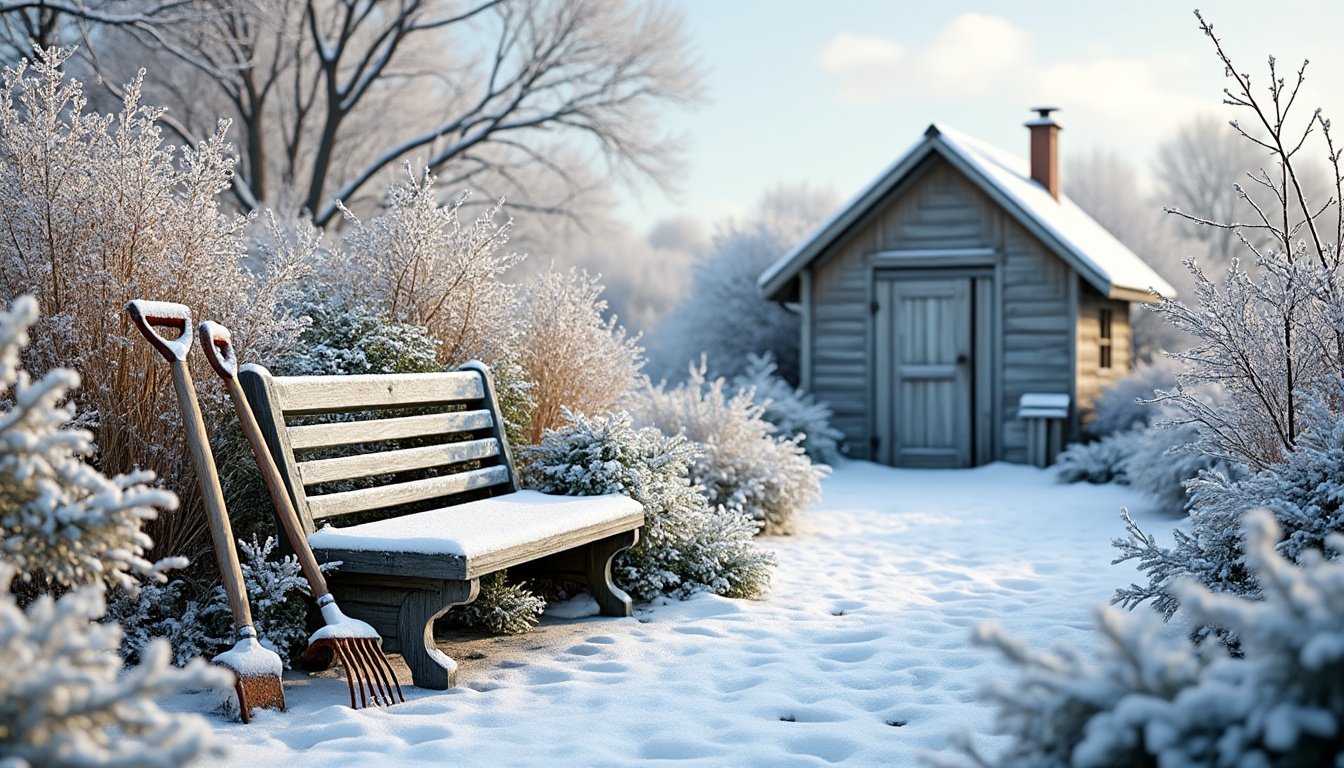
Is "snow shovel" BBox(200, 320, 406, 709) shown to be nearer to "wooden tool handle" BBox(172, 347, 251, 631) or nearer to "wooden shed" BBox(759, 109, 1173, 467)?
"wooden tool handle" BBox(172, 347, 251, 631)

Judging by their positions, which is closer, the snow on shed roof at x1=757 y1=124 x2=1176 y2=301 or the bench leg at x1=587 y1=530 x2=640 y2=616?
the bench leg at x1=587 y1=530 x2=640 y2=616

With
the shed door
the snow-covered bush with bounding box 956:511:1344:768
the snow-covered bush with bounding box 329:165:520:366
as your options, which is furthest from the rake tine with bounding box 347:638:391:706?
the shed door

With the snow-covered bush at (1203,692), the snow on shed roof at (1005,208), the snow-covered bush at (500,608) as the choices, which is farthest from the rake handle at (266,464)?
the snow on shed roof at (1005,208)

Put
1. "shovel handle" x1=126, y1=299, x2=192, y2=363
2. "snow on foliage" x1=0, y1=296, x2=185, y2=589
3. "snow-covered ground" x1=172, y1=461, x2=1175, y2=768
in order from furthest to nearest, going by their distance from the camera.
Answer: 1. "shovel handle" x1=126, y1=299, x2=192, y2=363
2. "snow-covered ground" x1=172, y1=461, x2=1175, y2=768
3. "snow on foliage" x1=0, y1=296, x2=185, y2=589

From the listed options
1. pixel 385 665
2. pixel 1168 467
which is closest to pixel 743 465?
pixel 1168 467

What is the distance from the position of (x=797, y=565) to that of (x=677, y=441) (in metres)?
1.39

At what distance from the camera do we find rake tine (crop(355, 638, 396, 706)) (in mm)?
3982

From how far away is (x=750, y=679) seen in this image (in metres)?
4.36

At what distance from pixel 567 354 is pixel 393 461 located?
7.37 feet

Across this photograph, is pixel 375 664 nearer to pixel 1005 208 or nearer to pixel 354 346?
pixel 354 346

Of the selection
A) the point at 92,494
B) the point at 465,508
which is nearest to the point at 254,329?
the point at 465,508

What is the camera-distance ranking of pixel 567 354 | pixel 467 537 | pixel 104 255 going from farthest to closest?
pixel 567 354
pixel 104 255
pixel 467 537

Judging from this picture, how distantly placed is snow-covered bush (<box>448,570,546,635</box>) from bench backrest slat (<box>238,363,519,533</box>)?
1.52 feet

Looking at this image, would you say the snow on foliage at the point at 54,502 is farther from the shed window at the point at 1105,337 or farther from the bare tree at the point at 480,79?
the bare tree at the point at 480,79
